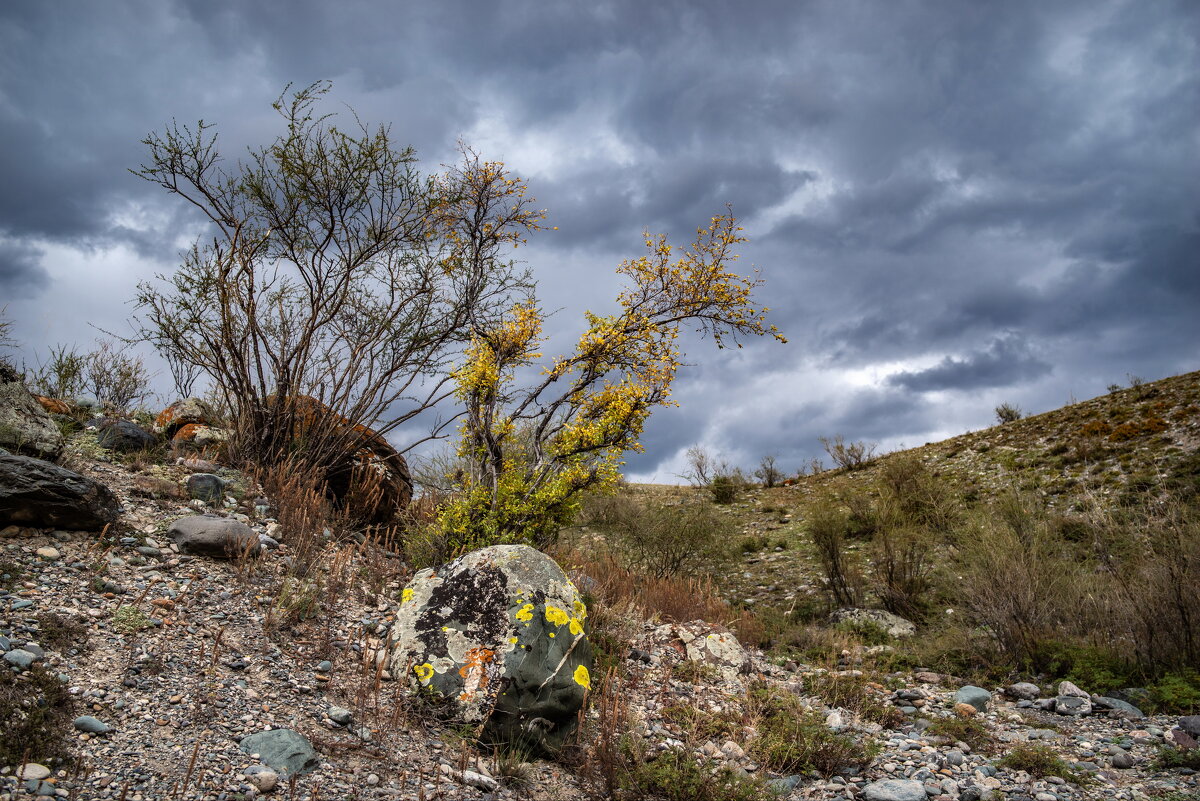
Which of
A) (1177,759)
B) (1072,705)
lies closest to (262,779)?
(1177,759)

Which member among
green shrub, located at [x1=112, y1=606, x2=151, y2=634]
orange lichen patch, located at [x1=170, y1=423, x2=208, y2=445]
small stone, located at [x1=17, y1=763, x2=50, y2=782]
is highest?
orange lichen patch, located at [x1=170, y1=423, x2=208, y2=445]

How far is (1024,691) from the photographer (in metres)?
7.62

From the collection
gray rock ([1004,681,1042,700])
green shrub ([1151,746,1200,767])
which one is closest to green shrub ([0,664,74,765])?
green shrub ([1151,746,1200,767])

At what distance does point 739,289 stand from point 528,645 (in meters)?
6.67

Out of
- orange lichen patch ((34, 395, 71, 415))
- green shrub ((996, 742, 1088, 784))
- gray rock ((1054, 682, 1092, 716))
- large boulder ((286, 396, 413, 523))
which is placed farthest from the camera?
large boulder ((286, 396, 413, 523))

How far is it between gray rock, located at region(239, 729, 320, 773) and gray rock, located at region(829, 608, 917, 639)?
9105 millimetres

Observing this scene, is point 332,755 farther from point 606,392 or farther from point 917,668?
point 917,668

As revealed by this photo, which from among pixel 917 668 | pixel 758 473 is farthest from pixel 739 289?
pixel 758 473

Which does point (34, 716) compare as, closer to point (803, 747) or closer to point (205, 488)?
point (205, 488)

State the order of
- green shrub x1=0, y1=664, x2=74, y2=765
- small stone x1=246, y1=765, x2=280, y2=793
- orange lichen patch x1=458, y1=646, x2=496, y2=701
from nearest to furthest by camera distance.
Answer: green shrub x1=0, y1=664, x2=74, y2=765 < small stone x1=246, y1=765, x2=280, y2=793 < orange lichen patch x1=458, y1=646, x2=496, y2=701

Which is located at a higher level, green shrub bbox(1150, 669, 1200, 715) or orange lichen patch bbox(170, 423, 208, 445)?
orange lichen patch bbox(170, 423, 208, 445)

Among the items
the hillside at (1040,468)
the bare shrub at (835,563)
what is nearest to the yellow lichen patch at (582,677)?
the hillside at (1040,468)

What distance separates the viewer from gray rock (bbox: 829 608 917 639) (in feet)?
34.2

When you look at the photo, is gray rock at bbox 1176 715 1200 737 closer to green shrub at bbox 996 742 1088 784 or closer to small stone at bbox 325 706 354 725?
green shrub at bbox 996 742 1088 784
